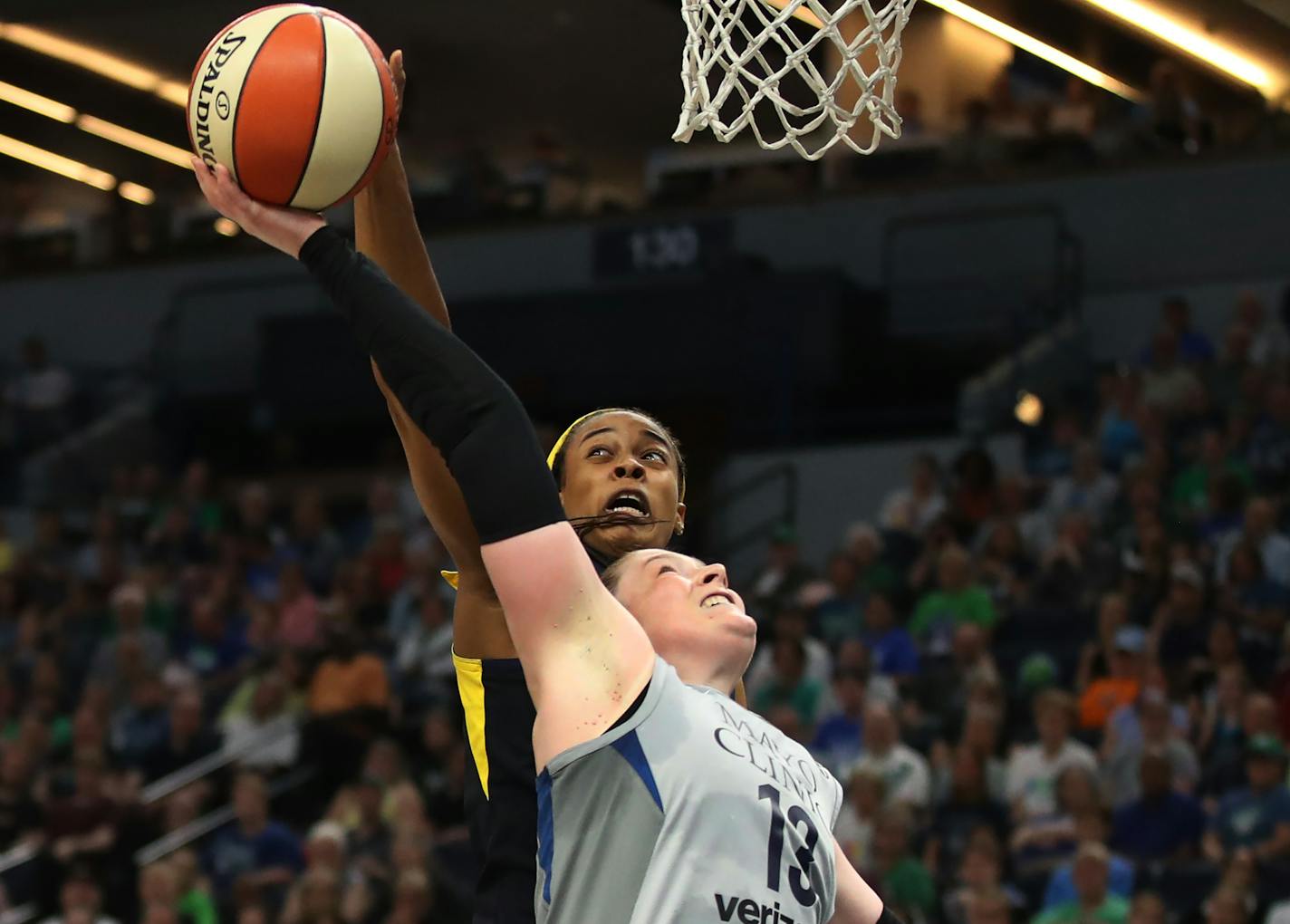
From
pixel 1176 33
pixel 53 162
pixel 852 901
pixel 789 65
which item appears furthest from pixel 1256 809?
pixel 53 162

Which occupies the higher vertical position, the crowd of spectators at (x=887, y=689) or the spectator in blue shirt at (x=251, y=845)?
the crowd of spectators at (x=887, y=689)

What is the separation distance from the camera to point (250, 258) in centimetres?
1789

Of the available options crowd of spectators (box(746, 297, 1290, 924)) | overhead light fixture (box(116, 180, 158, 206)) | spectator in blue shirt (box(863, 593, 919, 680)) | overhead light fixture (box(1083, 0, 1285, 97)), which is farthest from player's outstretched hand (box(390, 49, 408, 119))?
overhead light fixture (box(116, 180, 158, 206))

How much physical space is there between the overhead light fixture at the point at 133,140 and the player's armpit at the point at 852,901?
17.2 metres

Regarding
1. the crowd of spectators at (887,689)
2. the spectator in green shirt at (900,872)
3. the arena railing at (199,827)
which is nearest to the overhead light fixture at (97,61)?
the crowd of spectators at (887,689)

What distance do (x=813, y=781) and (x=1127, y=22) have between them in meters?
4.57

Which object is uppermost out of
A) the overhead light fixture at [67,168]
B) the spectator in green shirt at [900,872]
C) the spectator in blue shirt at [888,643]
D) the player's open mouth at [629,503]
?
the overhead light fixture at [67,168]

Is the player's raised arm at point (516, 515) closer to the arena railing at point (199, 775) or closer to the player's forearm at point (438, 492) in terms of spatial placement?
the player's forearm at point (438, 492)

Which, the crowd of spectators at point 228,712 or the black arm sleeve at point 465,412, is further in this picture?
the crowd of spectators at point 228,712

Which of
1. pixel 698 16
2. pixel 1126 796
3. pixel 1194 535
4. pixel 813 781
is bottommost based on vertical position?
pixel 1126 796

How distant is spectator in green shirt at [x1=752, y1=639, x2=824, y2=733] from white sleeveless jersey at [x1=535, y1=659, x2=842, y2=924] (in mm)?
7879

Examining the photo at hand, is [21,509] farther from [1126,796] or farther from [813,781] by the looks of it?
[813,781]

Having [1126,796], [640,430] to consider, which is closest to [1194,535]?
[1126,796]

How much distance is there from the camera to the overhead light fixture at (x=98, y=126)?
19.1m
